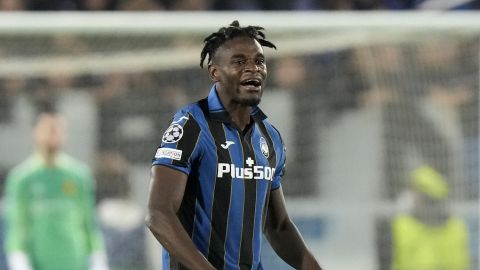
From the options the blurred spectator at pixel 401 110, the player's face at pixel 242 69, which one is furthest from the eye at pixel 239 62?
the blurred spectator at pixel 401 110

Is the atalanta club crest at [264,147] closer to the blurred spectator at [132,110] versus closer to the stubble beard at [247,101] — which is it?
the stubble beard at [247,101]

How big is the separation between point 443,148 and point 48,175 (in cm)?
261

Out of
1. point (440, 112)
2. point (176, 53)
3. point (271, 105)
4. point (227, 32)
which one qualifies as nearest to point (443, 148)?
point (440, 112)

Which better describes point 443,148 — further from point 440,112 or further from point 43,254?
point 43,254

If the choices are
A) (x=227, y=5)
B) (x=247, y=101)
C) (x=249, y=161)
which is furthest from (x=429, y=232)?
(x=247, y=101)

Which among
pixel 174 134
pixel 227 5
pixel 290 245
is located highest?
pixel 227 5

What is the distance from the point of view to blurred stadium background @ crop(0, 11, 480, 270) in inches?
A: 291

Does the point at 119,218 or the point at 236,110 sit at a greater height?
the point at 236,110

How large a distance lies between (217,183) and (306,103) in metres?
4.34

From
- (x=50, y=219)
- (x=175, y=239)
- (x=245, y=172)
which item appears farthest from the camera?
(x=50, y=219)

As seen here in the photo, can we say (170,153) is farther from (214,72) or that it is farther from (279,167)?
(279,167)

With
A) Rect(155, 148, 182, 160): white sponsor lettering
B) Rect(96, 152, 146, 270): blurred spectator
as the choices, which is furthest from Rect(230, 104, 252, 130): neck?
Rect(96, 152, 146, 270): blurred spectator

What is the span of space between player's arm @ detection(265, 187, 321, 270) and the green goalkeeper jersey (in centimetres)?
339

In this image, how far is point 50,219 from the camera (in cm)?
709
